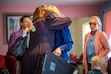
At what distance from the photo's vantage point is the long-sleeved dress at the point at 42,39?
179 centimetres

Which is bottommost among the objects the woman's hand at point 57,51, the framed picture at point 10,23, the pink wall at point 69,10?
the woman's hand at point 57,51

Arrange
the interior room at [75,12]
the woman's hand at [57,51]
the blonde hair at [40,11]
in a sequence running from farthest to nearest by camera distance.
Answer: the interior room at [75,12] → the blonde hair at [40,11] → the woman's hand at [57,51]

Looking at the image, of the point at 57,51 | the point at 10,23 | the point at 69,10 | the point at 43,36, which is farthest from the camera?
the point at 69,10

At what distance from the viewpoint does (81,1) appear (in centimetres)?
483

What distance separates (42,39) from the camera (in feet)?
5.99

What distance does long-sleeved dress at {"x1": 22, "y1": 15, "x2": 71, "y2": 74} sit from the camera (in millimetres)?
1794

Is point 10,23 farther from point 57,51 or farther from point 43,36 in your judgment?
point 57,51

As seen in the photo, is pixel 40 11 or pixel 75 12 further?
pixel 75 12

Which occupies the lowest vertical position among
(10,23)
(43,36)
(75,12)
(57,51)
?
(57,51)

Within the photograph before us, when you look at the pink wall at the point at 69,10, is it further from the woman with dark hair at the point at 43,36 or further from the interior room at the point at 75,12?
the woman with dark hair at the point at 43,36

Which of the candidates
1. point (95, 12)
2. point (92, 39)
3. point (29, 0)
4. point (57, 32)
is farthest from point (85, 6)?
point (57, 32)

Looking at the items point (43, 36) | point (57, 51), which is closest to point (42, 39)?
point (43, 36)

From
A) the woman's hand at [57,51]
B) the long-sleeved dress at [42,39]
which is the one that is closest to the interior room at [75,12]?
the long-sleeved dress at [42,39]

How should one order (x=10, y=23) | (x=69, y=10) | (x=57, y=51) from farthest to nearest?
(x=69, y=10) < (x=10, y=23) < (x=57, y=51)
